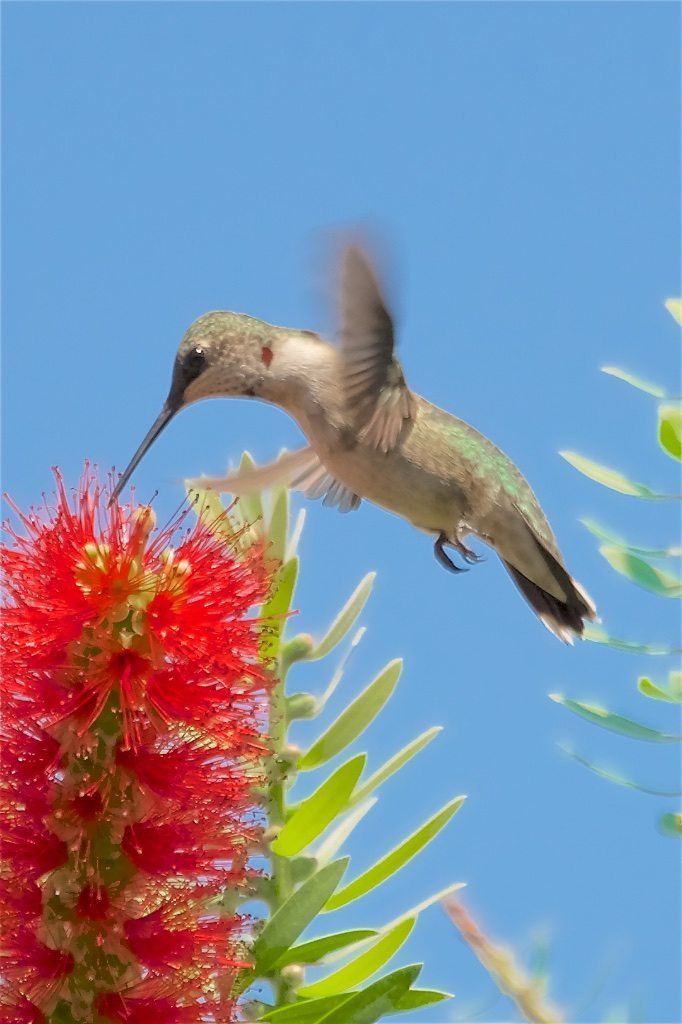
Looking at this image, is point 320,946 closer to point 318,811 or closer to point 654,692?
point 318,811

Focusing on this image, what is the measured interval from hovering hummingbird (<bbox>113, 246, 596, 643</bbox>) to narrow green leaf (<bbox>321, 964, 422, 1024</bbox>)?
1.21 m

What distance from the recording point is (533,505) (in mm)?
3170

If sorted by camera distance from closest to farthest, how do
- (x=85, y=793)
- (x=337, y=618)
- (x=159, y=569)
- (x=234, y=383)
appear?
(x=85, y=793) → (x=159, y=569) → (x=337, y=618) → (x=234, y=383)

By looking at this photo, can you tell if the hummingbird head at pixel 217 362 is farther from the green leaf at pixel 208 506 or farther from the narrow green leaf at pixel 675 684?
the narrow green leaf at pixel 675 684

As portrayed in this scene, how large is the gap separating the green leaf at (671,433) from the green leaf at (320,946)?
2.05ft

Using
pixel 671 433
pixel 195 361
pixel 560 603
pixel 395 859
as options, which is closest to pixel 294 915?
pixel 395 859

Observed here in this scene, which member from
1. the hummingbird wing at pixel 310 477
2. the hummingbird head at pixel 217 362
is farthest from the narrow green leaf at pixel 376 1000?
the hummingbird head at pixel 217 362

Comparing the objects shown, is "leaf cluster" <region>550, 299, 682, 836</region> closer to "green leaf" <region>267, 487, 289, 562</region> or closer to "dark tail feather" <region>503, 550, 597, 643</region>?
"green leaf" <region>267, 487, 289, 562</region>

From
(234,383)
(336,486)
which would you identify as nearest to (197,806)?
(234,383)

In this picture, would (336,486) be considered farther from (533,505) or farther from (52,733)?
(52,733)

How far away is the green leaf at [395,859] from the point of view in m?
1.61

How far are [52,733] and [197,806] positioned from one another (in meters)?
0.17

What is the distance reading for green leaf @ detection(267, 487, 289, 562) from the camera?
73.0 inches

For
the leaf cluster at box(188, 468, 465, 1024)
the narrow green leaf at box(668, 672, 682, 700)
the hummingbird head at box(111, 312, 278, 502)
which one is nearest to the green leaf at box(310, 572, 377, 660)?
the leaf cluster at box(188, 468, 465, 1024)
